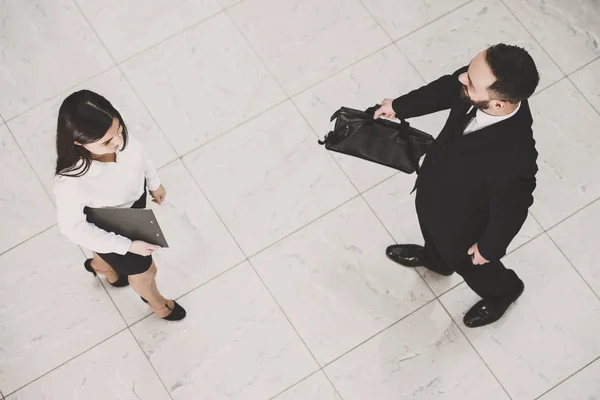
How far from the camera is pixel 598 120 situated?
317 cm

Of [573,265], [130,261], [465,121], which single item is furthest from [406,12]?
[130,261]

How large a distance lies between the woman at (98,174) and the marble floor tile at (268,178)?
682 mm

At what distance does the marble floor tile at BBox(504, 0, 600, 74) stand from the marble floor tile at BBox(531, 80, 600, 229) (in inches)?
6.5

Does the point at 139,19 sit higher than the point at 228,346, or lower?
higher

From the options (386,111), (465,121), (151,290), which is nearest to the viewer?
(465,121)

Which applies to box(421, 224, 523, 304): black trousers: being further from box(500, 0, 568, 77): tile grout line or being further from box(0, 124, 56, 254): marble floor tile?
box(0, 124, 56, 254): marble floor tile

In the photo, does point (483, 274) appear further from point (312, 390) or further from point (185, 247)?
point (185, 247)

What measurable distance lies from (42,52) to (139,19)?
1.61 ft

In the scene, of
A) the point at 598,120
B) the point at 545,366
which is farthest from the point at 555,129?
the point at 545,366

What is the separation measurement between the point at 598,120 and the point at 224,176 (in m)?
1.74

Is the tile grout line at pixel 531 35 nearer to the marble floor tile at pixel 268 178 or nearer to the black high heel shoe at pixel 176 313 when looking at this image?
the marble floor tile at pixel 268 178

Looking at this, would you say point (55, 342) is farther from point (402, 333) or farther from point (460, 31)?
point (460, 31)

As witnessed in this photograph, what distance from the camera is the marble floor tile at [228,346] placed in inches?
108

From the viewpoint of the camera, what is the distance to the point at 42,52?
Result: 3320 millimetres
